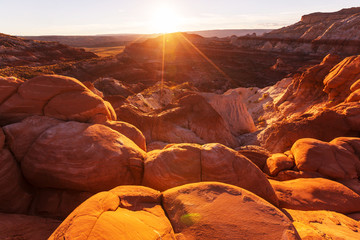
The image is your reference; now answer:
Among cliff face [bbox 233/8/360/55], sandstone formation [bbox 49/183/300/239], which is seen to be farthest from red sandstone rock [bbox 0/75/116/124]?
cliff face [bbox 233/8/360/55]

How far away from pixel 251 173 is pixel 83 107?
6403mm

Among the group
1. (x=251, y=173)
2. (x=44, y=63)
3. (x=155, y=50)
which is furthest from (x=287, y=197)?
(x=155, y=50)

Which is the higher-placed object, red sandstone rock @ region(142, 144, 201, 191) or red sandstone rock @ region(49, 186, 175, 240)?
red sandstone rock @ region(49, 186, 175, 240)

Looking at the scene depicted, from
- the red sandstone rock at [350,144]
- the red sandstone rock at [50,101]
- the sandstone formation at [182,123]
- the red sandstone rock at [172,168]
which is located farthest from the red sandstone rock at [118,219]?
the sandstone formation at [182,123]

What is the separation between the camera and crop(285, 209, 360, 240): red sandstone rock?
3943 millimetres

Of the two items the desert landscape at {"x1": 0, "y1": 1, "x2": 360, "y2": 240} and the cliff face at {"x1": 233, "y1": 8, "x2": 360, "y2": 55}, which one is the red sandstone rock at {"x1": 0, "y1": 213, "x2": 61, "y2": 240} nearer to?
the desert landscape at {"x1": 0, "y1": 1, "x2": 360, "y2": 240}

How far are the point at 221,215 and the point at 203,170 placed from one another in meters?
2.26

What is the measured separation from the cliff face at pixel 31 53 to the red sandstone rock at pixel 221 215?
56848 millimetres

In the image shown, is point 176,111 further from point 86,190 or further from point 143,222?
point 143,222

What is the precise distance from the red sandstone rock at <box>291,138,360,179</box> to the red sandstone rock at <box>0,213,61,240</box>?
9.04m

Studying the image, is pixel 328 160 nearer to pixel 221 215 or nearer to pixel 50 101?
pixel 221 215

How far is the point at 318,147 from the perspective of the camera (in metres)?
8.18

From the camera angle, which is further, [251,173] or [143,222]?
[251,173]

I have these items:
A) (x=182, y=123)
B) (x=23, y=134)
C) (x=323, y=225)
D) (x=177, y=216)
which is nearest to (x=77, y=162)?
(x=23, y=134)
